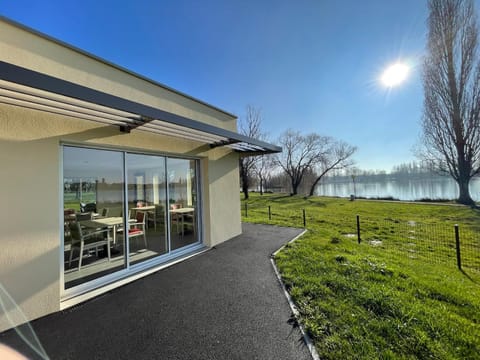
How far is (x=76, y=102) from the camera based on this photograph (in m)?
2.38

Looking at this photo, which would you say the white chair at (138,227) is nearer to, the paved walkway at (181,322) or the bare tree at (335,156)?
the paved walkway at (181,322)

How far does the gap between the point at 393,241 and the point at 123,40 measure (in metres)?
10.6

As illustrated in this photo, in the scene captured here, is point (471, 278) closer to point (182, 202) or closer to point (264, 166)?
point (182, 202)

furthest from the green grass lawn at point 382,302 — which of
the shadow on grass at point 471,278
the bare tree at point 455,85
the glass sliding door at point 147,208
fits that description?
the bare tree at point 455,85

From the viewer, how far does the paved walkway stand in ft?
6.64

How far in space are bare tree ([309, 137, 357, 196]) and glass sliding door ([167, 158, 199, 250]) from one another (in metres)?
23.7

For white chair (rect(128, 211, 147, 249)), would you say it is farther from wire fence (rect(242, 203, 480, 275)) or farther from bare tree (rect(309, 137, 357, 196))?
bare tree (rect(309, 137, 357, 196))

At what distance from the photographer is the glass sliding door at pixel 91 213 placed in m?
3.39

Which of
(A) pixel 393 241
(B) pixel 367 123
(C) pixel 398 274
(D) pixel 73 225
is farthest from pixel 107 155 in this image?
(B) pixel 367 123

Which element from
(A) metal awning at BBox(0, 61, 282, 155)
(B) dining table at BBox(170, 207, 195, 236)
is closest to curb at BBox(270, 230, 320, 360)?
(B) dining table at BBox(170, 207, 195, 236)

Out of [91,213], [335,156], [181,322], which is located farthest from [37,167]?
[335,156]

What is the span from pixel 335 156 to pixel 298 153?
15.5ft

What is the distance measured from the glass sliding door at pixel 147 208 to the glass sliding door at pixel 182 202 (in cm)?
20

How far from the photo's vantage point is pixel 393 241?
698cm
